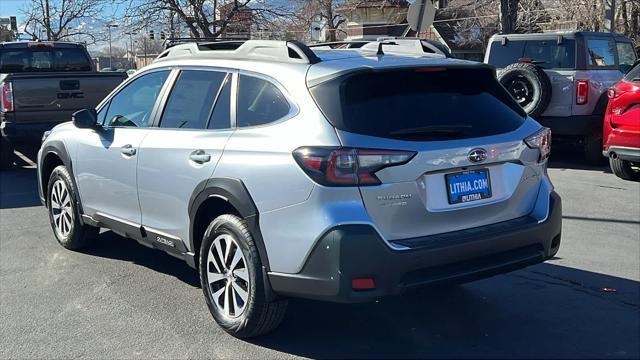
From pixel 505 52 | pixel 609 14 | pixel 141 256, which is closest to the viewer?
pixel 141 256

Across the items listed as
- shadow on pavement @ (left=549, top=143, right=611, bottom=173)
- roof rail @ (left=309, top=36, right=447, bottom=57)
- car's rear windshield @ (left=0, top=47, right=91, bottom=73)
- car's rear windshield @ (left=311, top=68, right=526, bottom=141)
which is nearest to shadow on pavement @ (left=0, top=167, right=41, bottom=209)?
car's rear windshield @ (left=0, top=47, right=91, bottom=73)

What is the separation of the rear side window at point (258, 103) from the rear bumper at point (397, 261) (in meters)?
0.93

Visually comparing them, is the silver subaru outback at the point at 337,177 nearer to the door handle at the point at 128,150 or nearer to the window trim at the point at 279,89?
the window trim at the point at 279,89

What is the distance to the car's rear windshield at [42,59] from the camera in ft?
41.8

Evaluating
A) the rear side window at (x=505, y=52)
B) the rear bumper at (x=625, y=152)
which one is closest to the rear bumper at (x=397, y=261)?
the rear bumper at (x=625, y=152)

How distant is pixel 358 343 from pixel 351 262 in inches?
34.3

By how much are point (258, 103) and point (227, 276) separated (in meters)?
1.13

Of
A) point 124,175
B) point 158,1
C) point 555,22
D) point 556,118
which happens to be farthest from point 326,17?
point 124,175

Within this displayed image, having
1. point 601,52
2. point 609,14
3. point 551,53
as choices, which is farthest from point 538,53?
point 609,14

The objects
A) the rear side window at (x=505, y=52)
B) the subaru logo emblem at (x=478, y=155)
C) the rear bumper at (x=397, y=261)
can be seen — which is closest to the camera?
the rear bumper at (x=397, y=261)

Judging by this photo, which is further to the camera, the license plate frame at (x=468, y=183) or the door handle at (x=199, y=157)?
the door handle at (x=199, y=157)

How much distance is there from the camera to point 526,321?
4645 millimetres

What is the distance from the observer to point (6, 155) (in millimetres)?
11562

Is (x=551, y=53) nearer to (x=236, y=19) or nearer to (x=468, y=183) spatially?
(x=468, y=183)
